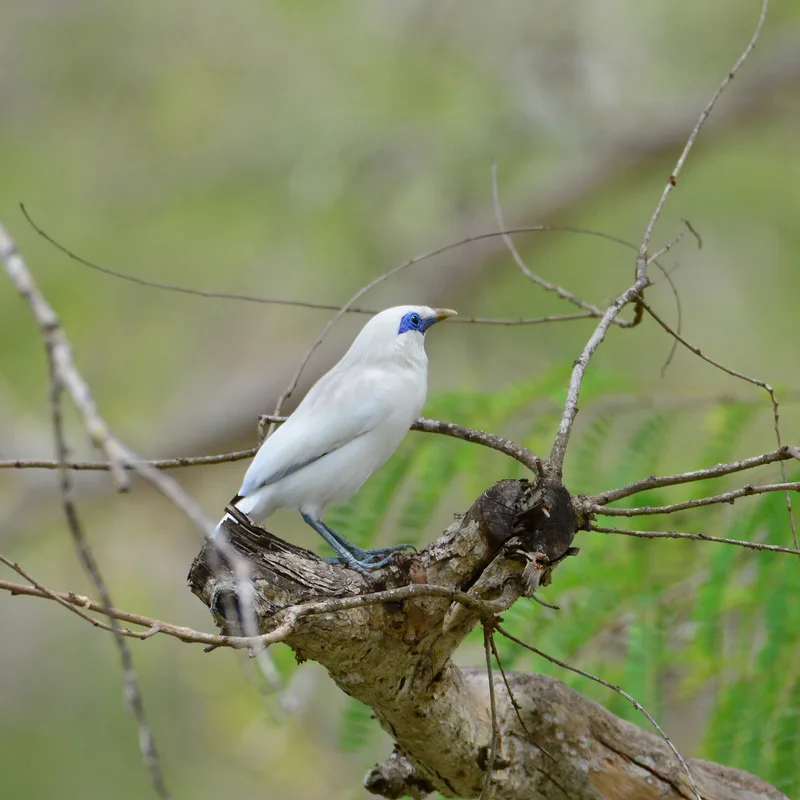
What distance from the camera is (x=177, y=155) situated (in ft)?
30.6

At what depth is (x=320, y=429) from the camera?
2.69 meters

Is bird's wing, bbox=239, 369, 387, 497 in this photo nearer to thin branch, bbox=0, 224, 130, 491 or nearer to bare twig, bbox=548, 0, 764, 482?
bare twig, bbox=548, 0, 764, 482

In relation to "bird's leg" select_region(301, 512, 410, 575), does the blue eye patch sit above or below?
above

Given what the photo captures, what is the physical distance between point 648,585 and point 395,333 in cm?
169

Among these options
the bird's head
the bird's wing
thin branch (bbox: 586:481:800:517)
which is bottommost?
thin branch (bbox: 586:481:800:517)

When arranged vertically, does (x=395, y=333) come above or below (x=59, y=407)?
above

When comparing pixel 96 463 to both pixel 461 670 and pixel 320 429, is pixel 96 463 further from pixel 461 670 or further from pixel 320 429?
pixel 461 670

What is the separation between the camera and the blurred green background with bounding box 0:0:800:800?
846cm

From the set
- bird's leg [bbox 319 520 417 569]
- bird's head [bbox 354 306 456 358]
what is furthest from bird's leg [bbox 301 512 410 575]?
bird's head [bbox 354 306 456 358]

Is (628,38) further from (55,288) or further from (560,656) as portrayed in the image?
(560,656)

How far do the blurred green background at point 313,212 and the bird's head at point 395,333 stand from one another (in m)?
4.57

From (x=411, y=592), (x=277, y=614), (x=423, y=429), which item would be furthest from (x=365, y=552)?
(x=411, y=592)

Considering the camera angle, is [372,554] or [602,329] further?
[372,554]

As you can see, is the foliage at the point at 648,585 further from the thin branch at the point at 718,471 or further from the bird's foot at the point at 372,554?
the thin branch at the point at 718,471
